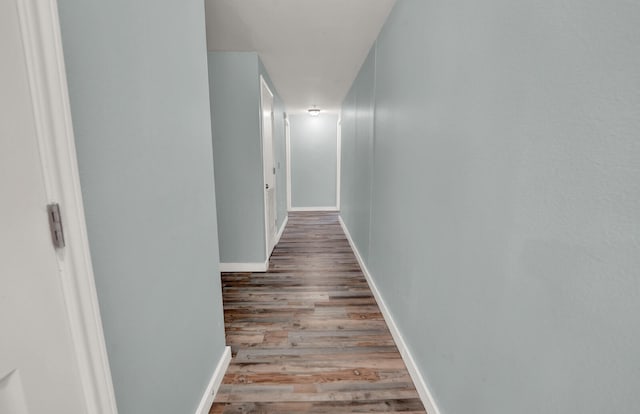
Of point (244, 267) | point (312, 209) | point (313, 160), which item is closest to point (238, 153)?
point (244, 267)

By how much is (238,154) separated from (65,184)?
245cm

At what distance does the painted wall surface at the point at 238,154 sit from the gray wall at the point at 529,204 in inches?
74.4

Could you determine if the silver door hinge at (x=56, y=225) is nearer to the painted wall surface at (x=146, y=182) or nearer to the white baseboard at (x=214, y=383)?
the painted wall surface at (x=146, y=182)

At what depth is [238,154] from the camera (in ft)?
9.83

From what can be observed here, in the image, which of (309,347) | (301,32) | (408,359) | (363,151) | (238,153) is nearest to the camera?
(408,359)

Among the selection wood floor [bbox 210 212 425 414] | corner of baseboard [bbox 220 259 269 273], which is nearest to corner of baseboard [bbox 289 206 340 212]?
wood floor [bbox 210 212 425 414]

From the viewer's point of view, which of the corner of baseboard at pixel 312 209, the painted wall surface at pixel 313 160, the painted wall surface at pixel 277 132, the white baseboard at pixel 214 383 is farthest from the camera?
the corner of baseboard at pixel 312 209

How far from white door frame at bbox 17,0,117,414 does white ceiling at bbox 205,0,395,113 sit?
1704 millimetres

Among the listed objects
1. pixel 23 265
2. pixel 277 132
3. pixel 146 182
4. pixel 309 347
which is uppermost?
pixel 277 132

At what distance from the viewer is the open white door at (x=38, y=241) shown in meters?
0.53

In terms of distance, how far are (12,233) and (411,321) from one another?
1759 millimetres

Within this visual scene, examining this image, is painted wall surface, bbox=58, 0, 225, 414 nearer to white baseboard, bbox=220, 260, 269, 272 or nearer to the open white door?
the open white door

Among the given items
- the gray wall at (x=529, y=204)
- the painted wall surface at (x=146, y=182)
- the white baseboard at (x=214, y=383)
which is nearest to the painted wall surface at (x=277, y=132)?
the painted wall surface at (x=146, y=182)

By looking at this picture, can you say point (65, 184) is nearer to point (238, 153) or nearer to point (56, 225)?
point (56, 225)
